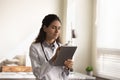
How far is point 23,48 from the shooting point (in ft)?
11.7

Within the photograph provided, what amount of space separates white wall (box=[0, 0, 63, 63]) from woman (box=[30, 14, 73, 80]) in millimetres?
1702

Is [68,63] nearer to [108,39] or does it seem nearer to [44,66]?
[44,66]

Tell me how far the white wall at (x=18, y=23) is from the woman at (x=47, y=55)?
1702 mm

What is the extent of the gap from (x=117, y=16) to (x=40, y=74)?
6.15 feet

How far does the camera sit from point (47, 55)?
1.85 m

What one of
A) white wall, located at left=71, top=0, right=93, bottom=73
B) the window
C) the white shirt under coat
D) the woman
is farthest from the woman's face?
white wall, located at left=71, top=0, right=93, bottom=73

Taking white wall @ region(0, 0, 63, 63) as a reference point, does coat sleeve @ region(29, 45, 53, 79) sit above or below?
below

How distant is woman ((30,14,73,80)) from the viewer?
68.8 inches

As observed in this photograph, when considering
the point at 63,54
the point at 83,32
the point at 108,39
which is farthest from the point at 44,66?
the point at 83,32

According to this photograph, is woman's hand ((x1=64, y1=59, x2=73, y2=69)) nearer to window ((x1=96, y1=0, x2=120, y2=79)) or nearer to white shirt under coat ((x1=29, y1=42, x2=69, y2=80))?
white shirt under coat ((x1=29, y1=42, x2=69, y2=80))

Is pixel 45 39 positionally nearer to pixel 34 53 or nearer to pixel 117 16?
pixel 34 53

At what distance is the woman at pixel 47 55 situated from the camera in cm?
175

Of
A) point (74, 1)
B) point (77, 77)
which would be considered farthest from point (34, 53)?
point (74, 1)

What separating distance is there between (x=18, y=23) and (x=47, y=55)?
72.3 inches
